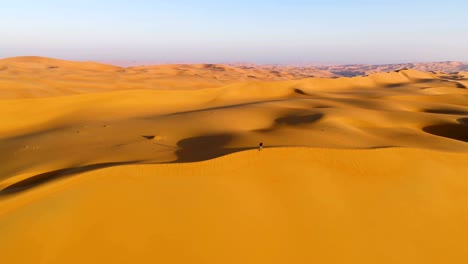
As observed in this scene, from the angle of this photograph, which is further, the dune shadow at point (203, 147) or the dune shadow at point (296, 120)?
the dune shadow at point (296, 120)

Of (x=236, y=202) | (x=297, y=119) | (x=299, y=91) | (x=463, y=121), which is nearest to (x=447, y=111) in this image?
(x=463, y=121)

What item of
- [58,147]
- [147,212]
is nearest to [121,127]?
[58,147]

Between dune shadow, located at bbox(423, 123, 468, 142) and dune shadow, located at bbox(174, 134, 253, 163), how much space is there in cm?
725

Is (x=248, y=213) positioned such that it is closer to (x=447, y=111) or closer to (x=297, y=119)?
(x=297, y=119)

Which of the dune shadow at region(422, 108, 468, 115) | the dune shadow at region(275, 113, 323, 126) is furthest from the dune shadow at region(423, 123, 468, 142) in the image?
the dune shadow at region(275, 113, 323, 126)

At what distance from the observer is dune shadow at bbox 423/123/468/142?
1105cm

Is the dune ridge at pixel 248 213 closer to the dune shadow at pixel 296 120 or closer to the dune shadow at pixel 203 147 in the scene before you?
the dune shadow at pixel 203 147

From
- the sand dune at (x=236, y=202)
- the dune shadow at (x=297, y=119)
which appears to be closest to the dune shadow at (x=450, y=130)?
the sand dune at (x=236, y=202)

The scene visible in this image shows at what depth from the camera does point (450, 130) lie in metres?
11.3

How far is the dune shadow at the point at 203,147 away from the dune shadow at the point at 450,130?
285 inches

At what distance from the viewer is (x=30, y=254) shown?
3.50m

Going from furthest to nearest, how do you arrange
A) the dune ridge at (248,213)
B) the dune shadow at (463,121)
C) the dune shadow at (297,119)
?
the dune shadow at (463,121) → the dune shadow at (297,119) → the dune ridge at (248,213)

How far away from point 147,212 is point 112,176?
1.09 m

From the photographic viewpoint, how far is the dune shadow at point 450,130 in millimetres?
11047
